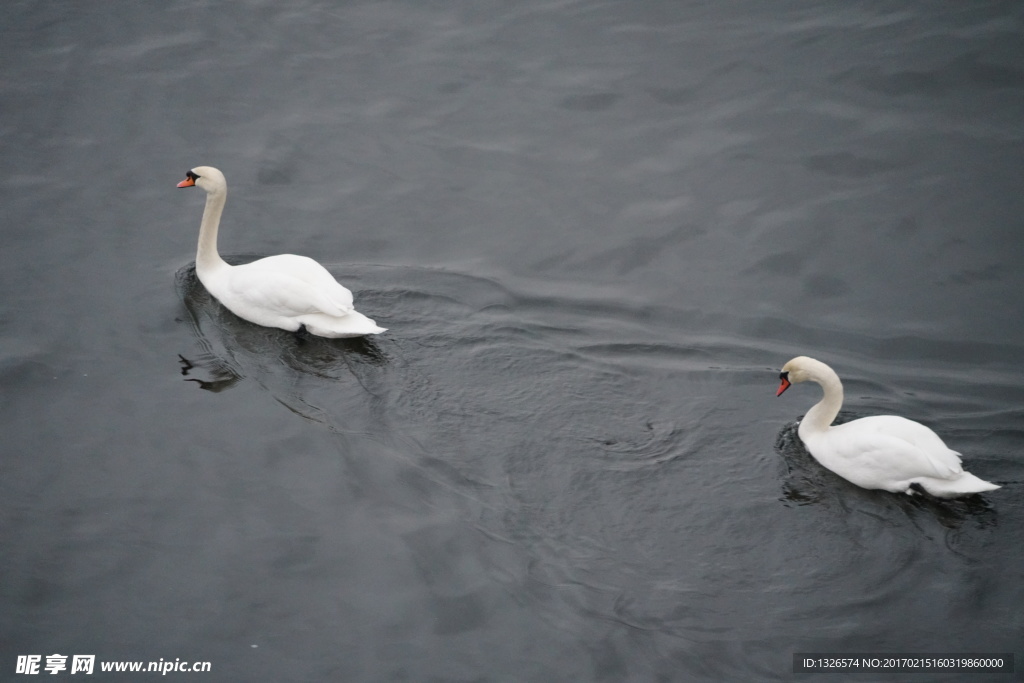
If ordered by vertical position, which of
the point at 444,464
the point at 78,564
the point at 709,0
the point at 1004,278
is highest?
the point at 709,0

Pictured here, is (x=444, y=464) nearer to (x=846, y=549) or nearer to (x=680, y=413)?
(x=680, y=413)

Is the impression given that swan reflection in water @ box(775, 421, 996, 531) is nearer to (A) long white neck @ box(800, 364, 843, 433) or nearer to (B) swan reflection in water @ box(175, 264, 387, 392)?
(A) long white neck @ box(800, 364, 843, 433)

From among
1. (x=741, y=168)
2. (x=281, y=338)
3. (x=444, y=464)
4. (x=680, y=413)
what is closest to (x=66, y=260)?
(x=281, y=338)

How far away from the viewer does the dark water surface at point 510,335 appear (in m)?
A: 7.76

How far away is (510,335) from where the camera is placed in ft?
35.1

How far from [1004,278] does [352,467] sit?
7503mm

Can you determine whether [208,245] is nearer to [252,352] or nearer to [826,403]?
[252,352]

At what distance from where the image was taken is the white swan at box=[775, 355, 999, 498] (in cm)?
855

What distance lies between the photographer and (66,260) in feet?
38.4

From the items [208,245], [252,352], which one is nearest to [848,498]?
[252,352]

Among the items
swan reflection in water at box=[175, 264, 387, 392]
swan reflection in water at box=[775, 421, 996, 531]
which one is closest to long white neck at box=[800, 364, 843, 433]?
swan reflection in water at box=[775, 421, 996, 531]

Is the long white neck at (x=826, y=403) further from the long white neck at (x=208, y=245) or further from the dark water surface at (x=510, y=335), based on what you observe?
the long white neck at (x=208, y=245)

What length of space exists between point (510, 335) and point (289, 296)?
7.53 feet

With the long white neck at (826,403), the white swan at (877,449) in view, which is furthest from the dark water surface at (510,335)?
the long white neck at (826,403)
